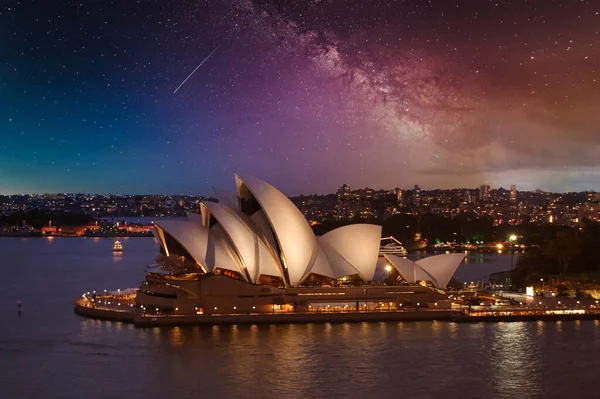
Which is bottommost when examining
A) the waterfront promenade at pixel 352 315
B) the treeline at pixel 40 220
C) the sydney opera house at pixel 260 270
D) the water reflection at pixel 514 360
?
the water reflection at pixel 514 360

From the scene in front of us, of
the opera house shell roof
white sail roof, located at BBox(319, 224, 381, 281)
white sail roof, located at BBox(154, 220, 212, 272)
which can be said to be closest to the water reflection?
the opera house shell roof

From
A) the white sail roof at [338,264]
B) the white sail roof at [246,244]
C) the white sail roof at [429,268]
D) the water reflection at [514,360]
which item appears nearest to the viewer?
the water reflection at [514,360]

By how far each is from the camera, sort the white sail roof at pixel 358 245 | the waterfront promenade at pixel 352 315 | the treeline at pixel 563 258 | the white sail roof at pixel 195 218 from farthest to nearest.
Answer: the treeline at pixel 563 258
the white sail roof at pixel 195 218
the white sail roof at pixel 358 245
the waterfront promenade at pixel 352 315

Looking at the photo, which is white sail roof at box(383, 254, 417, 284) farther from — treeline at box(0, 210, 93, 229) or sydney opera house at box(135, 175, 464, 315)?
treeline at box(0, 210, 93, 229)

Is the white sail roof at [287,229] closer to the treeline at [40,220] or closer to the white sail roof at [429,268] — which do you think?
the white sail roof at [429,268]

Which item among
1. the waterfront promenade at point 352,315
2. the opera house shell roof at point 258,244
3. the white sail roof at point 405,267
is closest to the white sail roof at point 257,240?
the opera house shell roof at point 258,244

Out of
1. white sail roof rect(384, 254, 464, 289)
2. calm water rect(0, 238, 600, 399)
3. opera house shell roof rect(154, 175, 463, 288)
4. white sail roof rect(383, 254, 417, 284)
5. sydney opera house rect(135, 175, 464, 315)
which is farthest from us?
white sail roof rect(384, 254, 464, 289)
